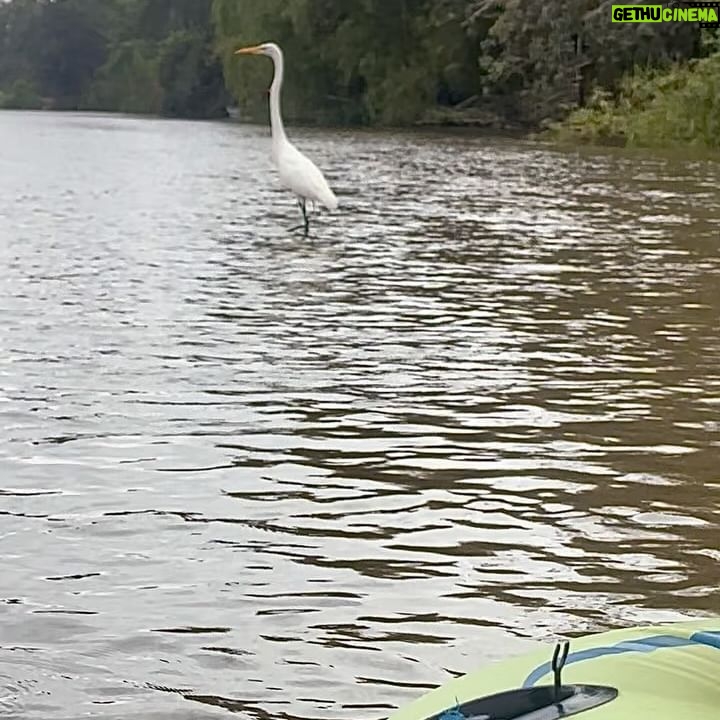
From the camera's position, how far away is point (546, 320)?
8.20 meters

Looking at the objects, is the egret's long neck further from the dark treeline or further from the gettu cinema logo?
the dark treeline

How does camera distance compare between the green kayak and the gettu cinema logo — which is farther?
the gettu cinema logo

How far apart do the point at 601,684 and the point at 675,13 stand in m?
32.5

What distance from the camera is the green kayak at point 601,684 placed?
2.34 metres

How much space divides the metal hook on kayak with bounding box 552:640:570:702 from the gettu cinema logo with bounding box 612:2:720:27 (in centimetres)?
3217

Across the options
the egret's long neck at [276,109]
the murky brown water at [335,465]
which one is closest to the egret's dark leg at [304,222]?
the egret's long neck at [276,109]

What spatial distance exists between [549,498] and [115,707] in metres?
Answer: 1.90

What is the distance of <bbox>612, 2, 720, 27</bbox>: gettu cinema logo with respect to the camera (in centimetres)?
3322

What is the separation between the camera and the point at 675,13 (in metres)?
33.4

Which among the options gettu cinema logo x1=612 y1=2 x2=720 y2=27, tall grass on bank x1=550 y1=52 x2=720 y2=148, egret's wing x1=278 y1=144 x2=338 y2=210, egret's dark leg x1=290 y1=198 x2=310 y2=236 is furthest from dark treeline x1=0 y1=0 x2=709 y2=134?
egret's dark leg x1=290 y1=198 x2=310 y2=236

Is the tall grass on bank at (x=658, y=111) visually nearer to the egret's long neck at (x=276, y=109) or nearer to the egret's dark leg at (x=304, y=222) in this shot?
the egret's long neck at (x=276, y=109)

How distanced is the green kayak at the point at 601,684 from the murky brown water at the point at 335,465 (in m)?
0.72

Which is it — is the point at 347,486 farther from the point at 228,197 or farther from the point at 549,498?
the point at 228,197

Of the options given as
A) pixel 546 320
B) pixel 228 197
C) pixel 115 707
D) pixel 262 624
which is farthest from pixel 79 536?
pixel 228 197
